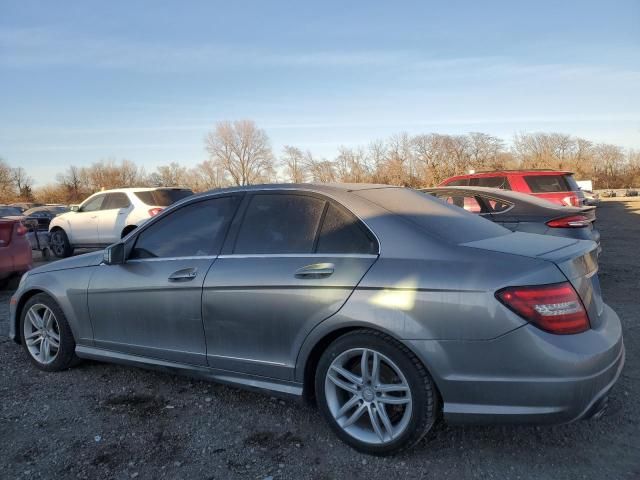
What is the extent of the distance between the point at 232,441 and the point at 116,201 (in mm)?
10467

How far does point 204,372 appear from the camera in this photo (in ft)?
11.0

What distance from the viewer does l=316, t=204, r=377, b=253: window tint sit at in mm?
2892

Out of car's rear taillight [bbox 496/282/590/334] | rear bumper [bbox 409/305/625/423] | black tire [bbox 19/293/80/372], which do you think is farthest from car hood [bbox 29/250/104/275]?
car's rear taillight [bbox 496/282/590/334]

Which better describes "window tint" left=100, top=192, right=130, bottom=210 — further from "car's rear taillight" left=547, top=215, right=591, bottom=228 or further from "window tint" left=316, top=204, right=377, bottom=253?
"window tint" left=316, top=204, right=377, bottom=253

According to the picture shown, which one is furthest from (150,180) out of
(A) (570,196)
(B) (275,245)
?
(B) (275,245)

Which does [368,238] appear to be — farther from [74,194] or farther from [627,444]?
[74,194]

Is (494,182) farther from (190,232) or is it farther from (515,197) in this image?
(190,232)

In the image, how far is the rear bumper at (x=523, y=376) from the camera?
239 centimetres

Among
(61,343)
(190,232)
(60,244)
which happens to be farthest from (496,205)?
(60,244)

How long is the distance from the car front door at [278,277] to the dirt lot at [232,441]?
1.32 ft

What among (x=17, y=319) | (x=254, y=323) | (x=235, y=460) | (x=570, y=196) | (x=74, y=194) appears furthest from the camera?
(x=74, y=194)

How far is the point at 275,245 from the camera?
3.19m

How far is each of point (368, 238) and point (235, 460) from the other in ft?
4.67

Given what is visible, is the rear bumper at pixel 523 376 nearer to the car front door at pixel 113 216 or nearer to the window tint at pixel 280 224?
the window tint at pixel 280 224
